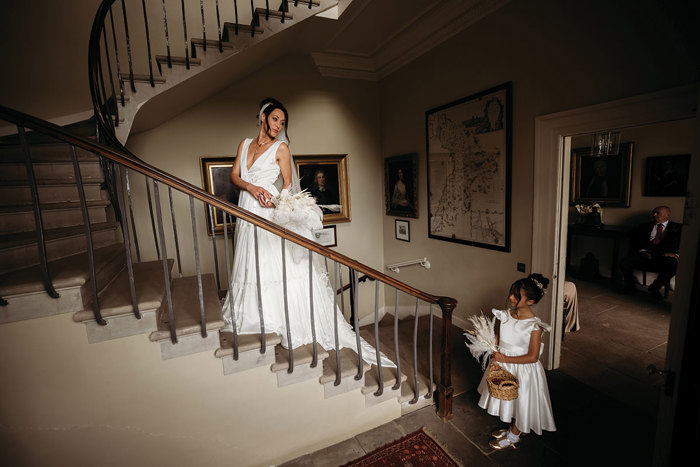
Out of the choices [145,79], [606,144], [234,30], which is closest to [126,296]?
[145,79]

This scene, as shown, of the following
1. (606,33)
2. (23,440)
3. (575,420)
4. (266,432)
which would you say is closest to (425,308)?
(575,420)

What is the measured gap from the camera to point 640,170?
5.17 meters

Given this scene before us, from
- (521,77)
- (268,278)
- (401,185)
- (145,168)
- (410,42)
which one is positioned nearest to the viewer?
(145,168)

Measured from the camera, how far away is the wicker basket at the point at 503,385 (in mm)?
1985

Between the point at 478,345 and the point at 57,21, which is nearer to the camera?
the point at 478,345

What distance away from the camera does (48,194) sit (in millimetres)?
2289

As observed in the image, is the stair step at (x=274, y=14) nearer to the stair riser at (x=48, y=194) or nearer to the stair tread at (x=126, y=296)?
the stair riser at (x=48, y=194)

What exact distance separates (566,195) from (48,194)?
4132mm

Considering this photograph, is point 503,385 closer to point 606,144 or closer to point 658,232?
point 606,144

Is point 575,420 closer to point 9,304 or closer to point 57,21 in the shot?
point 9,304

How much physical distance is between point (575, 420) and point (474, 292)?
1444 millimetres

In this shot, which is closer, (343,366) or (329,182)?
(343,366)

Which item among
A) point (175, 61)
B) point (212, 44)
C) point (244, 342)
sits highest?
point (212, 44)

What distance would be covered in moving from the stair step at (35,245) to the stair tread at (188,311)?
0.66 meters
